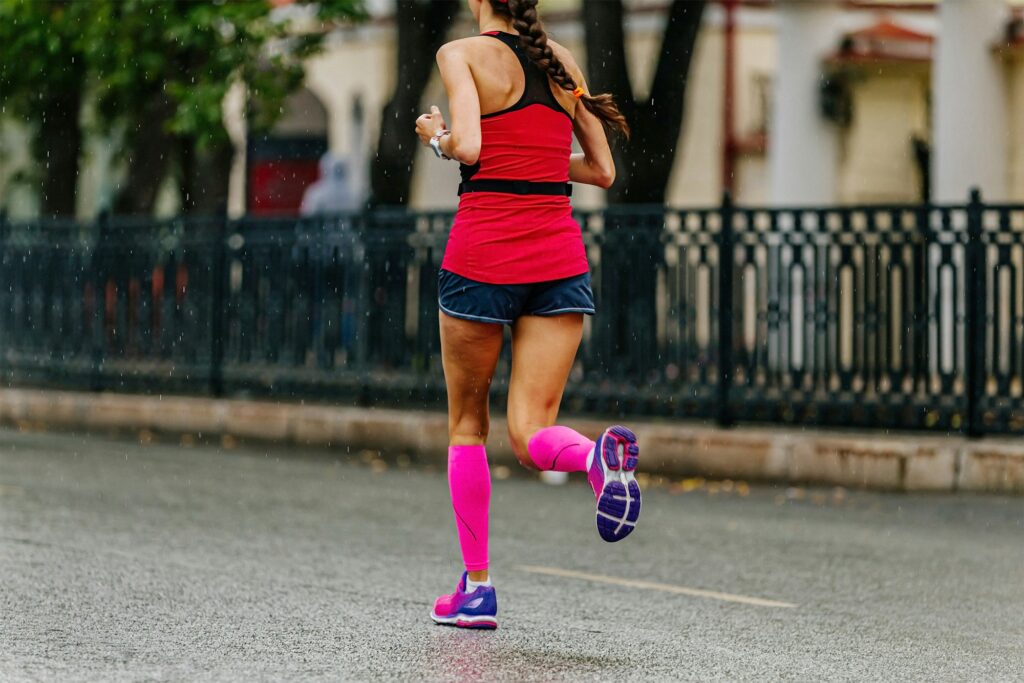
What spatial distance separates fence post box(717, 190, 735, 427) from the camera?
12.5 meters

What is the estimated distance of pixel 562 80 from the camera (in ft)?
19.3

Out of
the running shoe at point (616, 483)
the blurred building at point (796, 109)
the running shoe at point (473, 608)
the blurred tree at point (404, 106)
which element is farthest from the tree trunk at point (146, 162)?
the running shoe at point (616, 483)

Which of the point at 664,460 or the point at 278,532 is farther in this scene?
the point at 664,460

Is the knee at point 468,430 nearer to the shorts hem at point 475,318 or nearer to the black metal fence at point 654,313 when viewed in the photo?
the shorts hem at point 475,318

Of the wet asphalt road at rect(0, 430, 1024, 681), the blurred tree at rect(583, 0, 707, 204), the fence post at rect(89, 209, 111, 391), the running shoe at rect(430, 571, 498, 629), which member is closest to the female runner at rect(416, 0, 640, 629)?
the running shoe at rect(430, 571, 498, 629)

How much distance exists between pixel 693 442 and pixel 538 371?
6.32m

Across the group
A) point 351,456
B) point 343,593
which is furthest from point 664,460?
point 343,593

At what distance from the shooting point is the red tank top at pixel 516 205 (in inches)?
232

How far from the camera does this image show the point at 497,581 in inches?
297

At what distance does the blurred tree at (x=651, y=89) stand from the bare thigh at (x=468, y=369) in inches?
339

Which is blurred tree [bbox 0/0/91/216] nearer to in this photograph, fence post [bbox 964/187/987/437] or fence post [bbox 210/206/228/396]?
fence post [bbox 210/206/228/396]

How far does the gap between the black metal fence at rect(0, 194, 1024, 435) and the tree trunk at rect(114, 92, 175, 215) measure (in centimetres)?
519

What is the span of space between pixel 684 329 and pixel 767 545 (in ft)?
12.2

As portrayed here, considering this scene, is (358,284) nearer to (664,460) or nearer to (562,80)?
(664,460)
